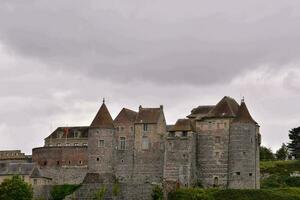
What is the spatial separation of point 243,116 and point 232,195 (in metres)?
9.49

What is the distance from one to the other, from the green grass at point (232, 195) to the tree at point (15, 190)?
16338mm

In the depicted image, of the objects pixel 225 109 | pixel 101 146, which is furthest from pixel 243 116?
pixel 101 146

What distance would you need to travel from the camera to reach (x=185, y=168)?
313 ft

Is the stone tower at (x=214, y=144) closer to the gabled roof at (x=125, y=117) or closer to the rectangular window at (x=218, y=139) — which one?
the rectangular window at (x=218, y=139)

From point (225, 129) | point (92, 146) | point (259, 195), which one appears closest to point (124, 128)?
point (92, 146)

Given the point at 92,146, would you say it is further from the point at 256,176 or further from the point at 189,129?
the point at 256,176

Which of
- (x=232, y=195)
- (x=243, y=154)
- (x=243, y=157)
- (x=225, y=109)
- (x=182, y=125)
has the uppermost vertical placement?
(x=225, y=109)

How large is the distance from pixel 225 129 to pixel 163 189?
33.1ft

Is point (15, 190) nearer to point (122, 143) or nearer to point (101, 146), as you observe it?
point (101, 146)

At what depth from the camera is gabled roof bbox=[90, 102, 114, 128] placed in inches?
3883

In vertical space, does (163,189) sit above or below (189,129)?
below

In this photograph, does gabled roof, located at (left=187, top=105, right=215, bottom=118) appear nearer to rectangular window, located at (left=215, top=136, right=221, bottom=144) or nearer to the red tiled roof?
the red tiled roof

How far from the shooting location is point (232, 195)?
90.7 m

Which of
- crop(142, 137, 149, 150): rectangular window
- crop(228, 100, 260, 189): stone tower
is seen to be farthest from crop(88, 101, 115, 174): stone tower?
crop(228, 100, 260, 189): stone tower
